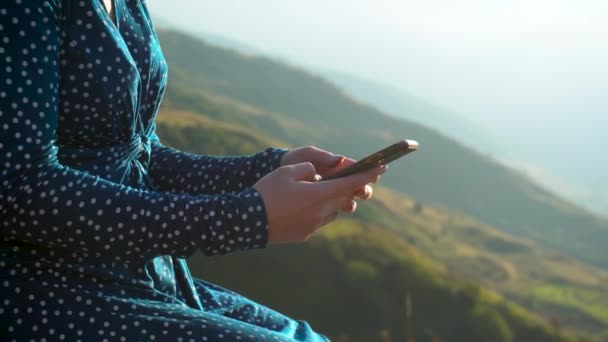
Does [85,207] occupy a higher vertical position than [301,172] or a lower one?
lower

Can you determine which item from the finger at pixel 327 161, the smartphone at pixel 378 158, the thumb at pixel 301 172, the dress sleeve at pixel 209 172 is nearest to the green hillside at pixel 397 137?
the dress sleeve at pixel 209 172

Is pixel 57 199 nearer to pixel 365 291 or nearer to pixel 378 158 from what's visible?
pixel 378 158

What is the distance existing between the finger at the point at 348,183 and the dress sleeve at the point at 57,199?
18 centimetres

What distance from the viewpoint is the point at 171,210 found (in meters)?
1.55

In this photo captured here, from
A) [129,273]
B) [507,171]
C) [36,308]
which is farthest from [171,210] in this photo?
[507,171]

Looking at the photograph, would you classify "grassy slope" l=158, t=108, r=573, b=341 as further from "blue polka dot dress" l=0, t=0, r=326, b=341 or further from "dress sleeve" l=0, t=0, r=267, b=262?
"dress sleeve" l=0, t=0, r=267, b=262

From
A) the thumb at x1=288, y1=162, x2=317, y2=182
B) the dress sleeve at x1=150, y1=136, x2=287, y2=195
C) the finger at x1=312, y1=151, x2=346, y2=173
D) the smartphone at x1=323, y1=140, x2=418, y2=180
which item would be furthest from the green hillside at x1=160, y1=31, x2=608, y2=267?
the thumb at x1=288, y1=162, x2=317, y2=182

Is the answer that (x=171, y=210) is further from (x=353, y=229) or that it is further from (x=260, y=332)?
(x=353, y=229)

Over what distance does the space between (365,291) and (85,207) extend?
327 cm

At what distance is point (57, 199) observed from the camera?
58.5 inches

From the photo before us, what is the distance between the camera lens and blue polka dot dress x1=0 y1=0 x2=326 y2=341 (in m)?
1.47

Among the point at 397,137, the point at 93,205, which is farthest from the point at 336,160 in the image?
the point at 397,137

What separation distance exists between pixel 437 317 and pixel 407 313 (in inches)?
15.3

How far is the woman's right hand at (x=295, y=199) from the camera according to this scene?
5.19 ft
